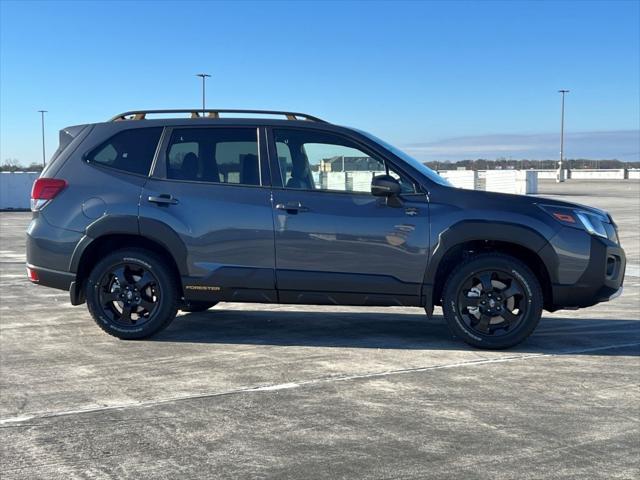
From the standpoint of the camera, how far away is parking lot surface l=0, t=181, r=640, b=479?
12.3 ft

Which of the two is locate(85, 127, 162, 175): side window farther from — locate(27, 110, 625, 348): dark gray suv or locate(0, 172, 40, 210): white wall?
locate(0, 172, 40, 210): white wall

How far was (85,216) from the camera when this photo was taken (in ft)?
21.0

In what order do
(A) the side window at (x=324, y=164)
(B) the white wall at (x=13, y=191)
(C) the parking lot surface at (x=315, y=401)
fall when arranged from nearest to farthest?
(C) the parking lot surface at (x=315, y=401)
(A) the side window at (x=324, y=164)
(B) the white wall at (x=13, y=191)

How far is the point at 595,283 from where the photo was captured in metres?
6.01

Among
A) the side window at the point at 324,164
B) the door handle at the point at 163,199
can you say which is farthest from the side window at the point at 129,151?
the side window at the point at 324,164

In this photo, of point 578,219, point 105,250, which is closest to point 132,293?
point 105,250

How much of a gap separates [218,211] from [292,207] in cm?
66

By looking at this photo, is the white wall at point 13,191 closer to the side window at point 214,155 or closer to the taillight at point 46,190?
the taillight at point 46,190

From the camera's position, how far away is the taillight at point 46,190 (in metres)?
6.50

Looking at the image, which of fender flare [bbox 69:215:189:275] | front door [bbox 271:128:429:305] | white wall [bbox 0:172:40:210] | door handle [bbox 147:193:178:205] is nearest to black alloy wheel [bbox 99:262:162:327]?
fender flare [bbox 69:215:189:275]

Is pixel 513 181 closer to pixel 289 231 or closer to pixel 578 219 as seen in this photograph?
pixel 578 219

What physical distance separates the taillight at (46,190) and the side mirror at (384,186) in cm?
283

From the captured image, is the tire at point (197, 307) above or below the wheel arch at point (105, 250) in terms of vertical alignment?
below

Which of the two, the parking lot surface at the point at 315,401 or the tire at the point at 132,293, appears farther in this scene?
the tire at the point at 132,293
